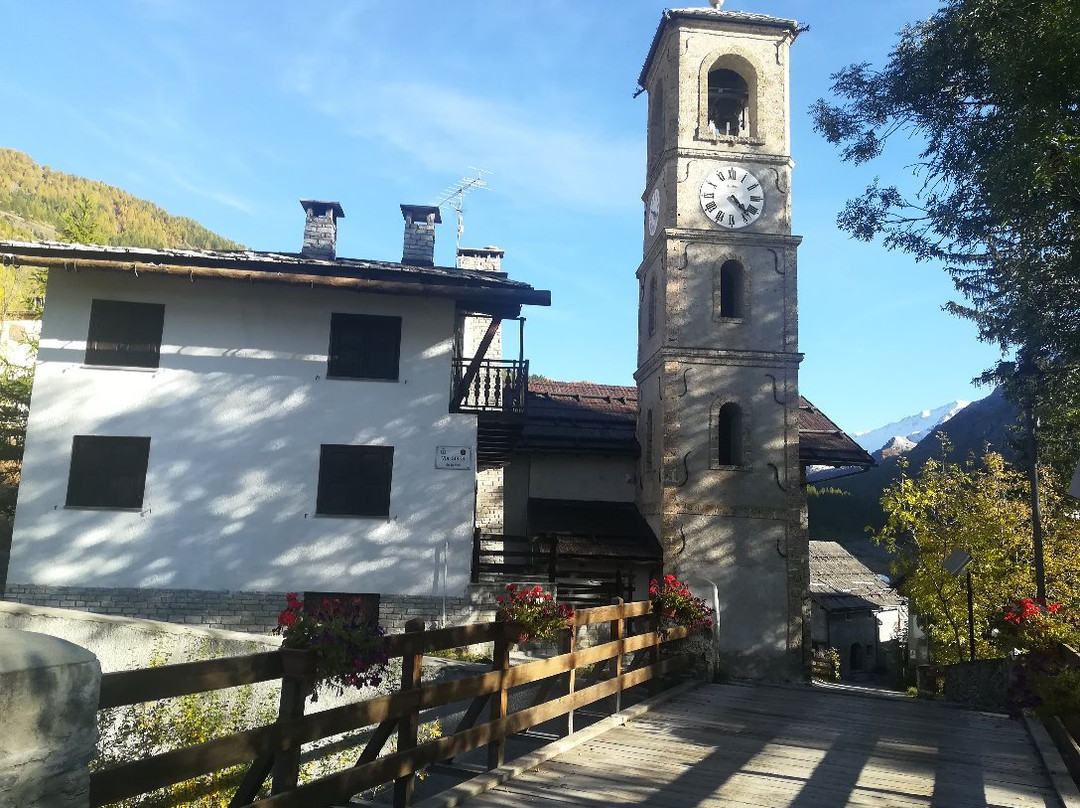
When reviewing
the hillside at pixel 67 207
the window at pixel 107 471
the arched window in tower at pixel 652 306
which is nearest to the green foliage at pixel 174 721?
the window at pixel 107 471

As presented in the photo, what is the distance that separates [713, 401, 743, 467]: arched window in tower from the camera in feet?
62.3

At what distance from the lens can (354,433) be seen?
15.6 meters

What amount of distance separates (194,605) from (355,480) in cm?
361

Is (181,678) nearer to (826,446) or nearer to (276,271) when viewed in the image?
(276,271)

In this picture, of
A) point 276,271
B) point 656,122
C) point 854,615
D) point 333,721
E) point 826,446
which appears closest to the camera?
point 333,721

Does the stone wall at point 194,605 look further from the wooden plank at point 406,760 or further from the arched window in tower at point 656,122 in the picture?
the arched window in tower at point 656,122

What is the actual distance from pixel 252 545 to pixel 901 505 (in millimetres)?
19532

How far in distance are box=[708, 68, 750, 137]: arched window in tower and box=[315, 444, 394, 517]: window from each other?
1242 centimetres

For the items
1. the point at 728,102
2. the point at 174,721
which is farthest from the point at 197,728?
the point at 728,102

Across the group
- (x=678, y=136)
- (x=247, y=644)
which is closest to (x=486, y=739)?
(x=247, y=644)

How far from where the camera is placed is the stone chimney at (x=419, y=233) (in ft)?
62.3

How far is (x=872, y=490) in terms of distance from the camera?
67.6 m

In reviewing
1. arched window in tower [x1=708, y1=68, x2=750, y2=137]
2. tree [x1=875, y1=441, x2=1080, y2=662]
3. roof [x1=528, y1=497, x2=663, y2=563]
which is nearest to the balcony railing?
roof [x1=528, y1=497, x2=663, y2=563]

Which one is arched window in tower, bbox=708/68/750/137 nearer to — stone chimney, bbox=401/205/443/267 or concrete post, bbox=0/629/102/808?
stone chimney, bbox=401/205/443/267
